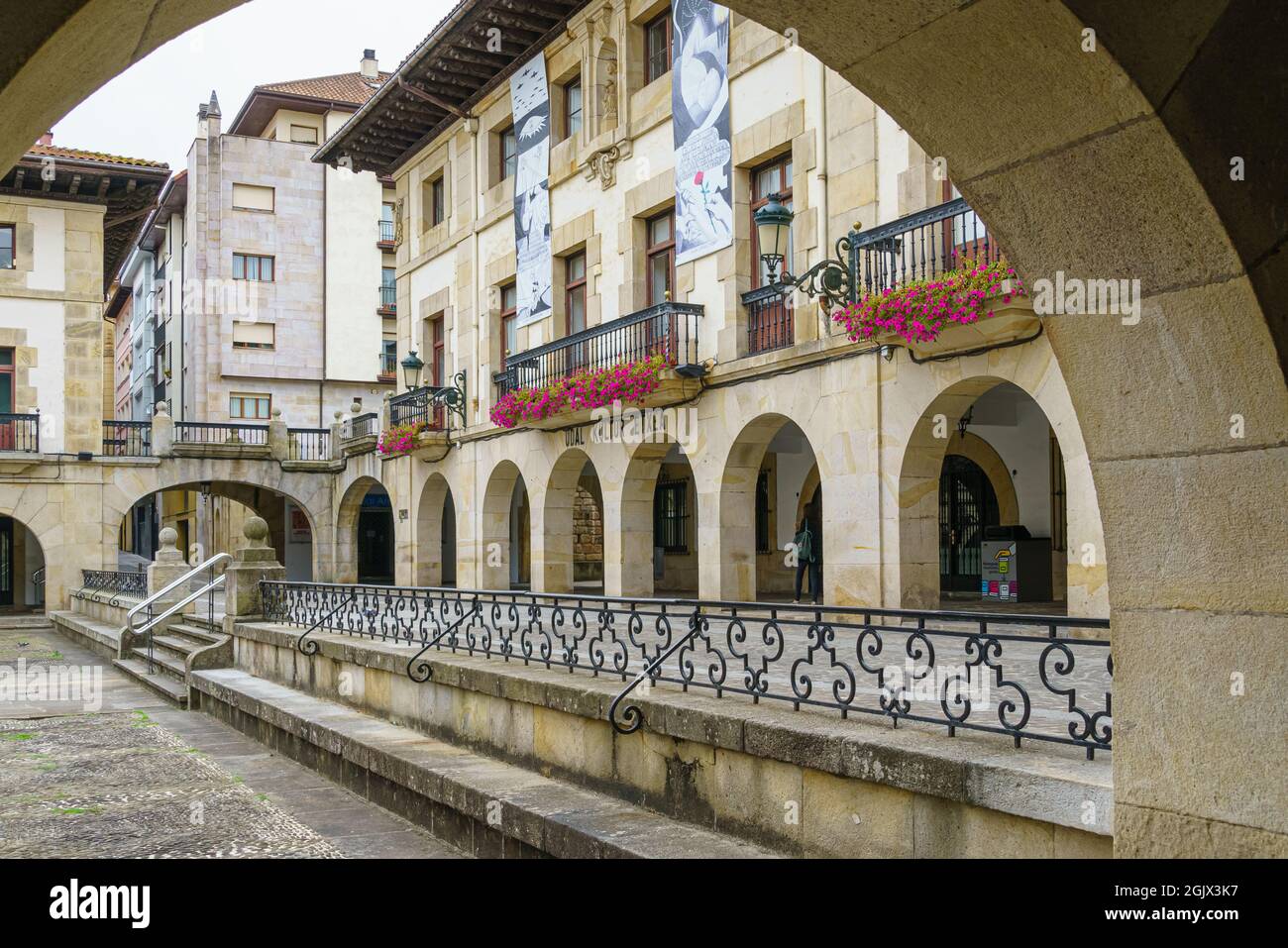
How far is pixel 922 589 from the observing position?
12914mm

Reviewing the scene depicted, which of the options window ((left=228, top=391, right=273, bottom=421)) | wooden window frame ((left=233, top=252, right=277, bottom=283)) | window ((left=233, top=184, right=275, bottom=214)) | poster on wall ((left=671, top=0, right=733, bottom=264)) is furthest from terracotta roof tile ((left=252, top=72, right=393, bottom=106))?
poster on wall ((left=671, top=0, right=733, bottom=264))

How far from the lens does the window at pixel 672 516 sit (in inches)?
1000

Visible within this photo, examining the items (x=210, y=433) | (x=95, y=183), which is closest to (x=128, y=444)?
(x=210, y=433)

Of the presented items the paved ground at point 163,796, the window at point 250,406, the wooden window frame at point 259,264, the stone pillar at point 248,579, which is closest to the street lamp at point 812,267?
the paved ground at point 163,796

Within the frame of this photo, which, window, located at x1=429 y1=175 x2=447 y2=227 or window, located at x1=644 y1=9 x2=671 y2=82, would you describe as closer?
window, located at x1=644 y1=9 x2=671 y2=82

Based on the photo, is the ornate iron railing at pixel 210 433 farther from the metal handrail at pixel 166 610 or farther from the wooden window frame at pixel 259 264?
the metal handrail at pixel 166 610

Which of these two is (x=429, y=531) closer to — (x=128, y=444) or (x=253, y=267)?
(x=128, y=444)

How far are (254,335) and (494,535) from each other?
68.9 feet

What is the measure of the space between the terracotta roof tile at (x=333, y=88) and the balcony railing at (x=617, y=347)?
81.7ft

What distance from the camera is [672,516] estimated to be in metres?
25.7

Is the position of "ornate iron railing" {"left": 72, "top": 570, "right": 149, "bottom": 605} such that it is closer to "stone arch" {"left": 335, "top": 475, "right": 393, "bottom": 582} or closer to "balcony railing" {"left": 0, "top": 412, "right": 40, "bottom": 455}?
"balcony railing" {"left": 0, "top": 412, "right": 40, "bottom": 455}

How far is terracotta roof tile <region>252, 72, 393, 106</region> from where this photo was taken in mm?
41372

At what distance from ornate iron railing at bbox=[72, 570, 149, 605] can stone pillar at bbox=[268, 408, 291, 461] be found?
5775 mm
